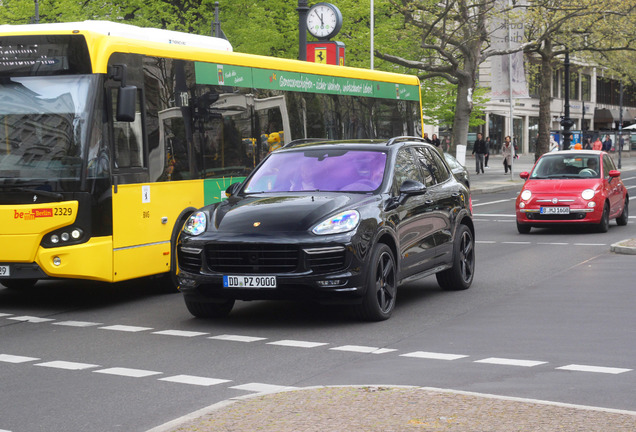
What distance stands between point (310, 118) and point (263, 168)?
5545 mm

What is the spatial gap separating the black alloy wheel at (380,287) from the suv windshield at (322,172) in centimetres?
79

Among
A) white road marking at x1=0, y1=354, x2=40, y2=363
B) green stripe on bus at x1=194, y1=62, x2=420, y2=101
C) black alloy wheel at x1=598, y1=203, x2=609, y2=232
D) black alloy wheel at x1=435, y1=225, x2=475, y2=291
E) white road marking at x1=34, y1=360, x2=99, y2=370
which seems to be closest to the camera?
white road marking at x1=34, y1=360, x2=99, y2=370

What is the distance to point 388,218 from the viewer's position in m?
10.8

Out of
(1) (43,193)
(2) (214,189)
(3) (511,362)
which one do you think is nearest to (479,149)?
(2) (214,189)

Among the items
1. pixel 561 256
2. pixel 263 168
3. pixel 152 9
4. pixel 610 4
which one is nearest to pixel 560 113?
pixel 610 4

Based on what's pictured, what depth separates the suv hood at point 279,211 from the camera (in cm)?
1013

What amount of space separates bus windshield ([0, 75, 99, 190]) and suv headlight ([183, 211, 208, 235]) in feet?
5.57

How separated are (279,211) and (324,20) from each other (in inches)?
911

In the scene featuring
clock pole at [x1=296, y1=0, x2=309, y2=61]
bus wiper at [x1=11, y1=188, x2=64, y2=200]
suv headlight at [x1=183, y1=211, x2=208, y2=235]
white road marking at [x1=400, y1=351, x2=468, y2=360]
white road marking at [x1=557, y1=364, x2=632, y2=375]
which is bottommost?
white road marking at [x1=400, y1=351, x2=468, y2=360]

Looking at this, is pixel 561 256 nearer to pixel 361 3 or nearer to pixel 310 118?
pixel 310 118

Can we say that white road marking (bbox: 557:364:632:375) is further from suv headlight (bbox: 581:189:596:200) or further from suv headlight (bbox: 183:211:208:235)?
suv headlight (bbox: 581:189:596:200)

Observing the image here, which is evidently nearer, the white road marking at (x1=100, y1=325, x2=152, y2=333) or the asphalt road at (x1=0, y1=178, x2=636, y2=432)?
the asphalt road at (x1=0, y1=178, x2=636, y2=432)

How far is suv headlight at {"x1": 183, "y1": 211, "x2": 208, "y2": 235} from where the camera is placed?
10.5m

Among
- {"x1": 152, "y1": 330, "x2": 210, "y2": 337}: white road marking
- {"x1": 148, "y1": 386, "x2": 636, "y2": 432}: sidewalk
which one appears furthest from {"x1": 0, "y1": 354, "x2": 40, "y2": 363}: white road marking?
{"x1": 148, "y1": 386, "x2": 636, "y2": 432}: sidewalk
